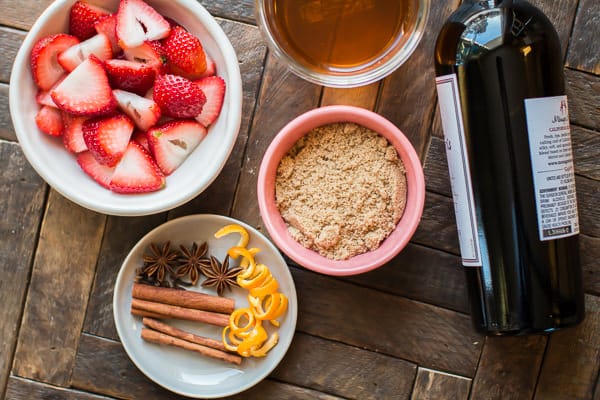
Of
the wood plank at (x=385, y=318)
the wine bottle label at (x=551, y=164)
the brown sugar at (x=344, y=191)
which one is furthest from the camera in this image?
the wood plank at (x=385, y=318)

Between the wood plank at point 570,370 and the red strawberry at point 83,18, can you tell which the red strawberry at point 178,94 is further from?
the wood plank at point 570,370

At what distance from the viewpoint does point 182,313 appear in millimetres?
1027

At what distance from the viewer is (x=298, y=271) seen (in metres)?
1.04

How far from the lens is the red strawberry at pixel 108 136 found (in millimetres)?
904

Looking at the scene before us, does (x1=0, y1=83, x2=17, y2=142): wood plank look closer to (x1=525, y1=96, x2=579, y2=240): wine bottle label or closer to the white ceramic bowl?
the white ceramic bowl

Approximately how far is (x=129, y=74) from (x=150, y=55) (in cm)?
4

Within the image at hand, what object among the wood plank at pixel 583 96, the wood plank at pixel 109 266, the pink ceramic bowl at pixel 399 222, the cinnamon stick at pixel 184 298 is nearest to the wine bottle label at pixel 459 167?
the pink ceramic bowl at pixel 399 222

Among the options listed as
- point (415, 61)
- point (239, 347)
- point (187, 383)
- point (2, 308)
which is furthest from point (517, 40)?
point (2, 308)

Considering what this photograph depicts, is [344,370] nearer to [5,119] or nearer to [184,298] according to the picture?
[184,298]

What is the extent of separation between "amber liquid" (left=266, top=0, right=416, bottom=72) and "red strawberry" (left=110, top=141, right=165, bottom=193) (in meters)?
0.28

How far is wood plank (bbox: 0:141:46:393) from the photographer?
41.4 inches

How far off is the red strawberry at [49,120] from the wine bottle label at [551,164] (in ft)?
2.24

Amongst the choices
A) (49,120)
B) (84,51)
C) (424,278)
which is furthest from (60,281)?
(424,278)

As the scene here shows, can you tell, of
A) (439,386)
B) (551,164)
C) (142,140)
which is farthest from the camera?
(439,386)
